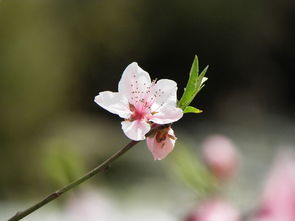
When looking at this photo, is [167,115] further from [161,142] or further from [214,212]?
[214,212]

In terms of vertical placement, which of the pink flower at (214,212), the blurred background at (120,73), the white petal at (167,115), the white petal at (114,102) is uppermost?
the blurred background at (120,73)

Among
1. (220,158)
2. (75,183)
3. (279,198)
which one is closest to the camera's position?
(75,183)

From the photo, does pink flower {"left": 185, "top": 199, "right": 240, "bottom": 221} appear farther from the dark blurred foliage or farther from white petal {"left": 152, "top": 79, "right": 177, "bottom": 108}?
the dark blurred foliage

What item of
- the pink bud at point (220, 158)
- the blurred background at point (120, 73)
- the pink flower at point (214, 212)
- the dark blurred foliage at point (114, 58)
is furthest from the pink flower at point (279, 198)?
the dark blurred foliage at point (114, 58)

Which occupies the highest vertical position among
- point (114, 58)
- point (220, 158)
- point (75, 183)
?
point (114, 58)

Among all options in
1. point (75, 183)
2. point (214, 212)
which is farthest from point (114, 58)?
point (75, 183)

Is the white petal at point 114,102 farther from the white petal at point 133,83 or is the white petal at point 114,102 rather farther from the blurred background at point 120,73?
the blurred background at point 120,73
